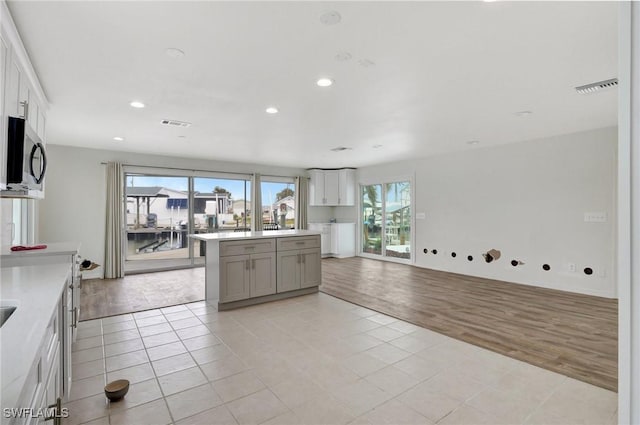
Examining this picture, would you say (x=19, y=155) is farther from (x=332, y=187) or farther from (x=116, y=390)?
(x=332, y=187)

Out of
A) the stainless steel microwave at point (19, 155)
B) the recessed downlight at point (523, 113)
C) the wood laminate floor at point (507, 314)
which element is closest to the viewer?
the stainless steel microwave at point (19, 155)

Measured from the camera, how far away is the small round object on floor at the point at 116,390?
2165mm

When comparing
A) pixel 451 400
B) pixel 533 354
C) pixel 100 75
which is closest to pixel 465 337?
pixel 533 354

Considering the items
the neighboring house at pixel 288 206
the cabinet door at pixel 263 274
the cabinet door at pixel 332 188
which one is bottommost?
the cabinet door at pixel 263 274

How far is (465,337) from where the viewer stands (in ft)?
10.5

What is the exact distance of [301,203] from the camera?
338 inches

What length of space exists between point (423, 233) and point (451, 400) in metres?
5.17

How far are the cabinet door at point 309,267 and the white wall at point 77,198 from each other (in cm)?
405

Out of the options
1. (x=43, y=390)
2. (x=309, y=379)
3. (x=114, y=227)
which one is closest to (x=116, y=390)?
(x=43, y=390)

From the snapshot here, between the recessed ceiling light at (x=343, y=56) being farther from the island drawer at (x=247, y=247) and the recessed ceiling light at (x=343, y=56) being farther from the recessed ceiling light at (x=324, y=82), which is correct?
the island drawer at (x=247, y=247)

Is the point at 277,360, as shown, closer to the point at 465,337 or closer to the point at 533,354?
the point at 465,337

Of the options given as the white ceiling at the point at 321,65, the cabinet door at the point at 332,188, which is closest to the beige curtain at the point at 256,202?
the cabinet door at the point at 332,188

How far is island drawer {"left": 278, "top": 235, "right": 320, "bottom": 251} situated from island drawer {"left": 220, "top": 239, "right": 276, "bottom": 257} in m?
0.13

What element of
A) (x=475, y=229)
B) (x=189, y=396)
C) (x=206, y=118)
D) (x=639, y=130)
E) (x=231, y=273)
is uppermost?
(x=206, y=118)
